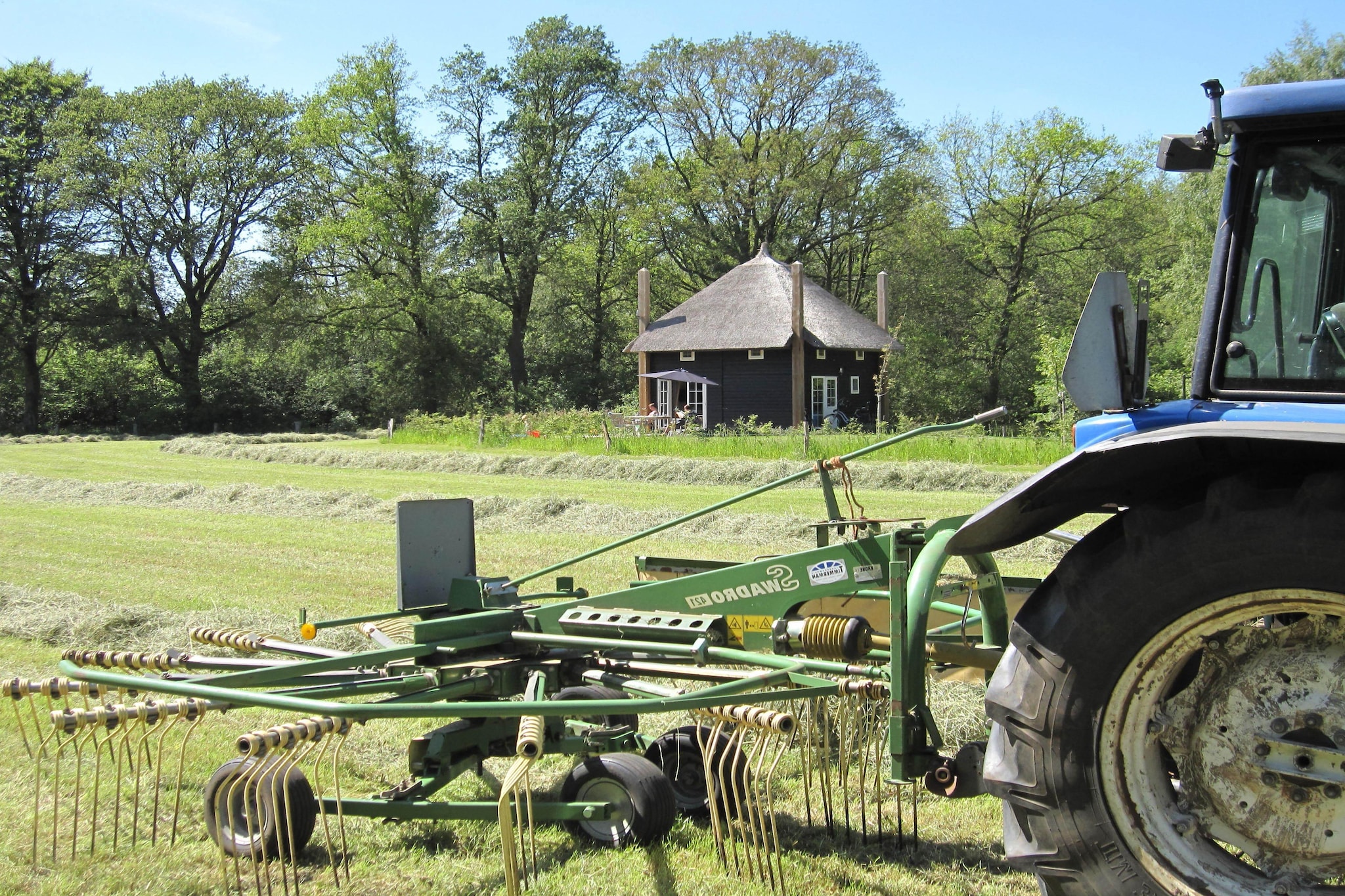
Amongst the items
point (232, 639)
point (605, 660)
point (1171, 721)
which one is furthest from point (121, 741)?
point (1171, 721)

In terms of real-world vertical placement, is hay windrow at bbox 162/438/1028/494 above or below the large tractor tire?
below

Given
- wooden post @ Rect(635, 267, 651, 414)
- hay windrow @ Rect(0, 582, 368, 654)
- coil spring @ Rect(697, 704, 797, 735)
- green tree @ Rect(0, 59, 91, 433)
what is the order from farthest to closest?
green tree @ Rect(0, 59, 91, 433), wooden post @ Rect(635, 267, 651, 414), hay windrow @ Rect(0, 582, 368, 654), coil spring @ Rect(697, 704, 797, 735)

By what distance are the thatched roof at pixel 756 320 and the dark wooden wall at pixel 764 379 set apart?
1.62 feet

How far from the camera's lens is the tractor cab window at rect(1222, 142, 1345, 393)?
288 cm

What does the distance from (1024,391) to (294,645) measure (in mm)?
39910

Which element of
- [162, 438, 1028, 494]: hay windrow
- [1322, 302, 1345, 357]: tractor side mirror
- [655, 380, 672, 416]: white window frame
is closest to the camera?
[1322, 302, 1345, 357]: tractor side mirror

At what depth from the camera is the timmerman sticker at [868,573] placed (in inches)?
161

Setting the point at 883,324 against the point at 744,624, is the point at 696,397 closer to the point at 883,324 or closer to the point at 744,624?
the point at 883,324

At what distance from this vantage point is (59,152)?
152ft

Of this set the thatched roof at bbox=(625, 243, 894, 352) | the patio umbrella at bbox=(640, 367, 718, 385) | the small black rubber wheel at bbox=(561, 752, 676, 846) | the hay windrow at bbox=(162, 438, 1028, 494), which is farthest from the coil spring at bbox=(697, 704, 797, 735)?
the patio umbrella at bbox=(640, 367, 718, 385)

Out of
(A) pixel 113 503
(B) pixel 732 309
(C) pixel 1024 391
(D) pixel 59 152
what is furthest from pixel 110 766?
(D) pixel 59 152

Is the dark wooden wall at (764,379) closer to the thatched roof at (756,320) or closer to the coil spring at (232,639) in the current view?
the thatched roof at (756,320)

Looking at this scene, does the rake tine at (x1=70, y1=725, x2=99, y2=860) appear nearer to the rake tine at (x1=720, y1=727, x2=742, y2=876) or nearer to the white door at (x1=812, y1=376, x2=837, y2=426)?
the rake tine at (x1=720, y1=727, x2=742, y2=876)

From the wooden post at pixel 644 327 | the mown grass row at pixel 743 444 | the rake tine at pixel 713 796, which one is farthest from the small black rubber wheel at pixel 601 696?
the wooden post at pixel 644 327
